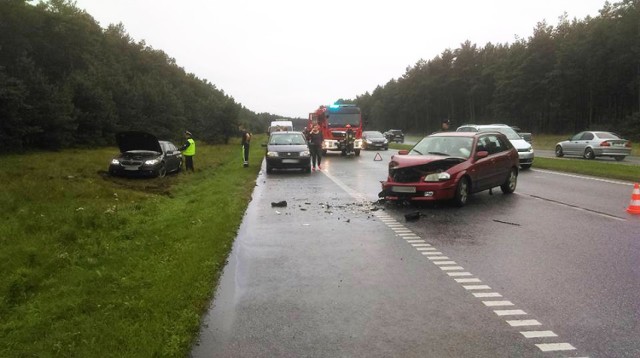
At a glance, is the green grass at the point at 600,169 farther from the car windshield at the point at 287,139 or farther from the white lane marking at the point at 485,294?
the white lane marking at the point at 485,294

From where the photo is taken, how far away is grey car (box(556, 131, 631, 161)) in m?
24.5

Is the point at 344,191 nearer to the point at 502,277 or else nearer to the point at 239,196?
the point at 239,196

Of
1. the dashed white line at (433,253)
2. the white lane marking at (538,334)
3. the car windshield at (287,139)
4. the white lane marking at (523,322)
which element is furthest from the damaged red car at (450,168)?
the car windshield at (287,139)

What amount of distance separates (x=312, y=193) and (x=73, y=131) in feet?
94.8

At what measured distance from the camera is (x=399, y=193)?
1086cm

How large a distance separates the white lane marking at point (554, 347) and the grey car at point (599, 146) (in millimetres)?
24331

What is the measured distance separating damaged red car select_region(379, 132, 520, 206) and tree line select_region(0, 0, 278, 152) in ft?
53.6

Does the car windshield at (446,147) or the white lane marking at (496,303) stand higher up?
the car windshield at (446,147)

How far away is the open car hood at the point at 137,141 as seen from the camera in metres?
17.2

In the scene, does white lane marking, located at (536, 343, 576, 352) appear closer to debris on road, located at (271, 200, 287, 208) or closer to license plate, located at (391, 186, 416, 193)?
license plate, located at (391, 186, 416, 193)

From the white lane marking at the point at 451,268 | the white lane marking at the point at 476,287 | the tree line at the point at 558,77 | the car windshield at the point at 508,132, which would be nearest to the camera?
the white lane marking at the point at 476,287

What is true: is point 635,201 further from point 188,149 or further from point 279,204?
point 188,149

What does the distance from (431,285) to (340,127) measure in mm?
24958

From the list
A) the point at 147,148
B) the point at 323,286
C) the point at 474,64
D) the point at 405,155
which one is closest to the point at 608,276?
the point at 323,286
